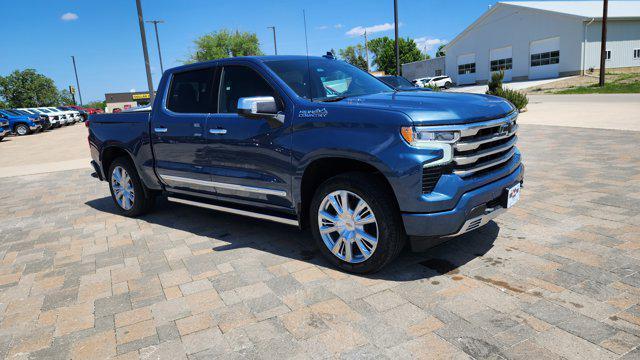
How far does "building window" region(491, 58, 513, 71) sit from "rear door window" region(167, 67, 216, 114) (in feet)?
150

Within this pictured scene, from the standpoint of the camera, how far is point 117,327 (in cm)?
322

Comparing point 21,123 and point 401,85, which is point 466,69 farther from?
point 401,85

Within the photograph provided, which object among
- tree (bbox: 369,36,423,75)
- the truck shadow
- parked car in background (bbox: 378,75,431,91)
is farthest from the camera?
tree (bbox: 369,36,423,75)

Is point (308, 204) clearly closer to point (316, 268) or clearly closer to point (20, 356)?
point (316, 268)

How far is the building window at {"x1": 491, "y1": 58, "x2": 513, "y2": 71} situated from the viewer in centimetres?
4503

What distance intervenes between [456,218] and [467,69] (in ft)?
167

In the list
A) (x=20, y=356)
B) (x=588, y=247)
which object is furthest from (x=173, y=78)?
(x=588, y=247)

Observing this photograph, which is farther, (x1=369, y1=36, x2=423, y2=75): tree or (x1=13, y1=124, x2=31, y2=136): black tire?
(x1=369, y1=36, x2=423, y2=75): tree

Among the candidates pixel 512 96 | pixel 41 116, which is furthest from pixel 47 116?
pixel 512 96

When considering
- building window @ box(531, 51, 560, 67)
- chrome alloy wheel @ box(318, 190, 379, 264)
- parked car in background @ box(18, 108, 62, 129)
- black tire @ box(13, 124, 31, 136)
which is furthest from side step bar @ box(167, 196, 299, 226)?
building window @ box(531, 51, 560, 67)

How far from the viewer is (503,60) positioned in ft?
150

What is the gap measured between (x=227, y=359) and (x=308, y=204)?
1.67m

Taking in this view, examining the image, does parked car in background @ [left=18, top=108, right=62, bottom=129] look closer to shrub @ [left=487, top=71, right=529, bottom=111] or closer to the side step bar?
shrub @ [left=487, top=71, right=529, bottom=111]

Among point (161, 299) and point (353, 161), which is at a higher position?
point (353, 161)
